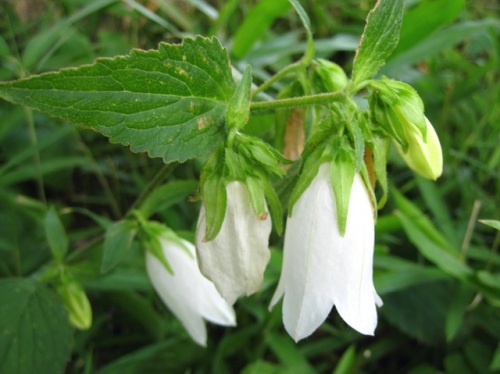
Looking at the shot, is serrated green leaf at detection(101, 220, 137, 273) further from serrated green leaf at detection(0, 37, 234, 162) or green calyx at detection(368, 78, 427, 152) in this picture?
green calyx at detection(368, 78, 427, 152)

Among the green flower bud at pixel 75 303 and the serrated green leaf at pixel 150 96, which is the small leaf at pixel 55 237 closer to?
the green flower bud at pixel 75 303

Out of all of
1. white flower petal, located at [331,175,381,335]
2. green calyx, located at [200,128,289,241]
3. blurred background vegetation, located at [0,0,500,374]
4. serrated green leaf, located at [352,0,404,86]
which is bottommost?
blurred background vegetation, located at [0,0,500,374]

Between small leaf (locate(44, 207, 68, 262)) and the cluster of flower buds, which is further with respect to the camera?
small leaf (locate(44, 207, 68, 262))

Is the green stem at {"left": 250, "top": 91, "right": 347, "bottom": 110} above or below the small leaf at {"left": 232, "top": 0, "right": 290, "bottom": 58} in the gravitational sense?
above

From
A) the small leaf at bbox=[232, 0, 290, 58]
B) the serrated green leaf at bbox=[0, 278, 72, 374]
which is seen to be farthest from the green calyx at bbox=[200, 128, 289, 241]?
the small leaf at bbox=[232, 0, 290, 58]

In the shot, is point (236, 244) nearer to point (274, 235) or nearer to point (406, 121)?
point (406, 121)

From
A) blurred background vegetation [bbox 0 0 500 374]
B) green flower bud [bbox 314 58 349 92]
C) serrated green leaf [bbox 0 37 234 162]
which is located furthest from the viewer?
blurred background vegetation [bbox 0 0 500 374]
